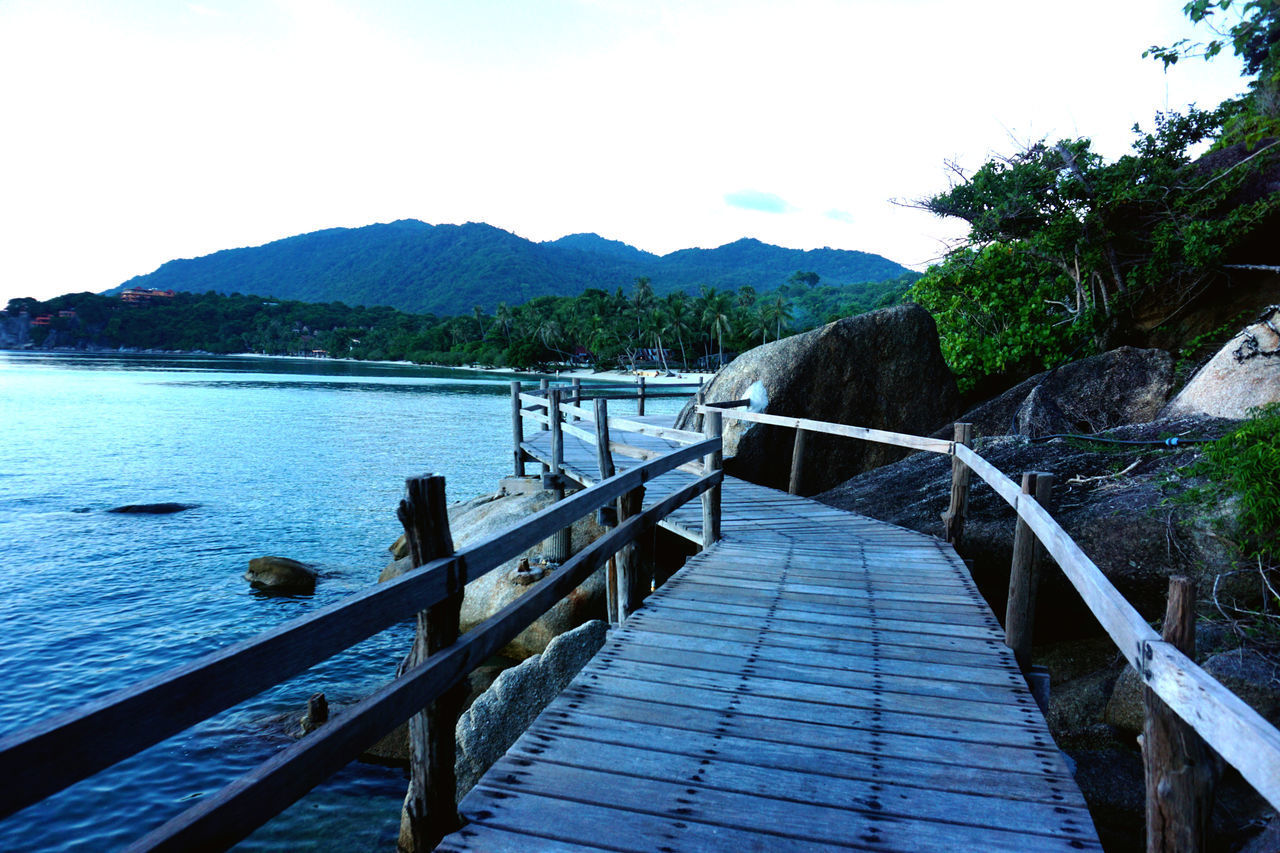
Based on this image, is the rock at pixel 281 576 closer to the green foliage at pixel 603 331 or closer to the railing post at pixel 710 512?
the railing post at pixel 710 512

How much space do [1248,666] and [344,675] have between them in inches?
422

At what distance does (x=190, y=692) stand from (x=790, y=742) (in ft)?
8.26

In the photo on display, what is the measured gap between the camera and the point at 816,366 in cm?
1299

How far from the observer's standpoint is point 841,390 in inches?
516

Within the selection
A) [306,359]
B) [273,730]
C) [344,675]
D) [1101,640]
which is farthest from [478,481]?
[306,359]

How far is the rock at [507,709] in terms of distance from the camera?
6.45m

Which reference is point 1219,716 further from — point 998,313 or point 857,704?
point 998,313

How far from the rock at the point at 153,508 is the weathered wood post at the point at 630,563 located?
20.3m

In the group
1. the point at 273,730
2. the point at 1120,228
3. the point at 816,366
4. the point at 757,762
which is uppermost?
the point at 1120,228

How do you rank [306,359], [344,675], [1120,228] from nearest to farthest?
[344,675] → [1120,228] → [306,359]

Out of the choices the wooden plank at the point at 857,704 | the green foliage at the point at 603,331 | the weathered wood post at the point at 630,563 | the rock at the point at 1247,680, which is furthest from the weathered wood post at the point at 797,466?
the green foliage at the point at 603,331

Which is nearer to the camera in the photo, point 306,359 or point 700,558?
point 700,558

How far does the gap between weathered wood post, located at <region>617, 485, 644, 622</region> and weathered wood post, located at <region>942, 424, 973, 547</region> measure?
3.25 meters

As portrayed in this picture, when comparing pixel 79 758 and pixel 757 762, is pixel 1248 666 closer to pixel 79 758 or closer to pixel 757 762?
pixel 757 762
